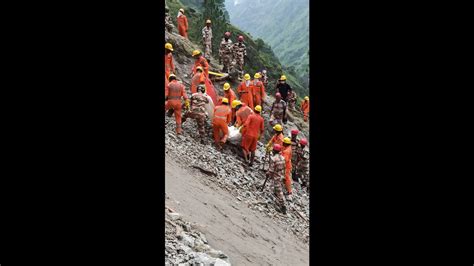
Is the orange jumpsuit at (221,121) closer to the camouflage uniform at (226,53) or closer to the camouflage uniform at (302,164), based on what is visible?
the camouflage uniform at (302,164)

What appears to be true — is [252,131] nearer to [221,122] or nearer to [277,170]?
[221,122]

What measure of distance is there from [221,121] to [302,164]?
2.42 meters

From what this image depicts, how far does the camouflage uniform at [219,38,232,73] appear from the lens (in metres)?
16.2

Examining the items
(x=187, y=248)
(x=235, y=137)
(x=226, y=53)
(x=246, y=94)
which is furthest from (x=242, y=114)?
(x=187, y=248)

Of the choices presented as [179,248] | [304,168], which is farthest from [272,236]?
[179,248]

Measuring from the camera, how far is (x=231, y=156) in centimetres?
1229

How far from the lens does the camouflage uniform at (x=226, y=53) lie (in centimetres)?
1625

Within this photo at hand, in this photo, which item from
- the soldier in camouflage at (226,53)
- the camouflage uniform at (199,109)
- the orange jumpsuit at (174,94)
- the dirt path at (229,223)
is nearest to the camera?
the dirt path at (229,223)

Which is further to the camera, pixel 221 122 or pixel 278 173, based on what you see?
pixel 221 122

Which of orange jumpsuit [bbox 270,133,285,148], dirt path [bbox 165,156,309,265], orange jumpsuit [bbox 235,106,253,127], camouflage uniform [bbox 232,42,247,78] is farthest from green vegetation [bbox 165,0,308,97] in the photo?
dirt path [bbox 165,156,309,265]

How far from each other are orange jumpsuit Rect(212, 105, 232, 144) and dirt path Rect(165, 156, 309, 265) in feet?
4.31

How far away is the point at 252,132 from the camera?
11.8m

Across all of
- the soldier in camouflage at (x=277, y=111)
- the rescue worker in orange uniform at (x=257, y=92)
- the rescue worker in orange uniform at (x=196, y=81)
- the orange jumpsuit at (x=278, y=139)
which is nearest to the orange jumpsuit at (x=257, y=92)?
the rescue worker in orange uniform at (x=257, y=92)
